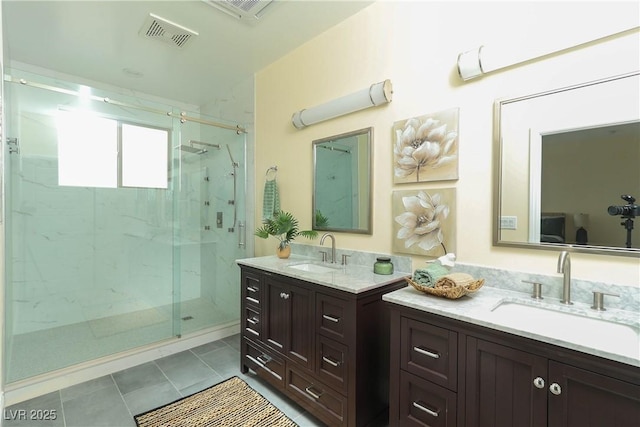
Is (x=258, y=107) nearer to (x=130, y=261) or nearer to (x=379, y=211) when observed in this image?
(x=379, y=211)

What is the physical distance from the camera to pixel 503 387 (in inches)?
43.0

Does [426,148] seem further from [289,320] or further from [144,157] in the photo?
[144,157]

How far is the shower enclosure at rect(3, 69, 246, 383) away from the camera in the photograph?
265 cm

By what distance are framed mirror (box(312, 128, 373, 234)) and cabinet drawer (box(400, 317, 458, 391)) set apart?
0.88 m

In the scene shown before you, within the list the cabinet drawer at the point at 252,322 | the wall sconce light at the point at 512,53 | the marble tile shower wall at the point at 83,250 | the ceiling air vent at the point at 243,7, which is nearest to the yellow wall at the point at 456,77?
the wall sconce light at the point at 512,53

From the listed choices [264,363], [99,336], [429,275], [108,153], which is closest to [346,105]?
[429,275]

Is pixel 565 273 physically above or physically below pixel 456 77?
below

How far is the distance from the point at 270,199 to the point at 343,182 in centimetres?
83

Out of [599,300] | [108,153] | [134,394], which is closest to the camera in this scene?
[599,300]

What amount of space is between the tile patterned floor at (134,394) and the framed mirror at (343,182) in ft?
4.18

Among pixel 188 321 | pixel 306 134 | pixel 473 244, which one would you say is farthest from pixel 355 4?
pixel 188 321

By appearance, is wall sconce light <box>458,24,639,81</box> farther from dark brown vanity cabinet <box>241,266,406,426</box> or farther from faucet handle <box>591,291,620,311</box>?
dark brown vanity cabinet <box>241,266,406,426</box>

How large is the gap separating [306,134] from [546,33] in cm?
168

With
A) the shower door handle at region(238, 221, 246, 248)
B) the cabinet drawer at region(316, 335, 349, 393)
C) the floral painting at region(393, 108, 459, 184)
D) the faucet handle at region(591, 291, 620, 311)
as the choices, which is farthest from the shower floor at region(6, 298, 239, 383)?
the faucet handle at region(591, 291, 620, 311)
